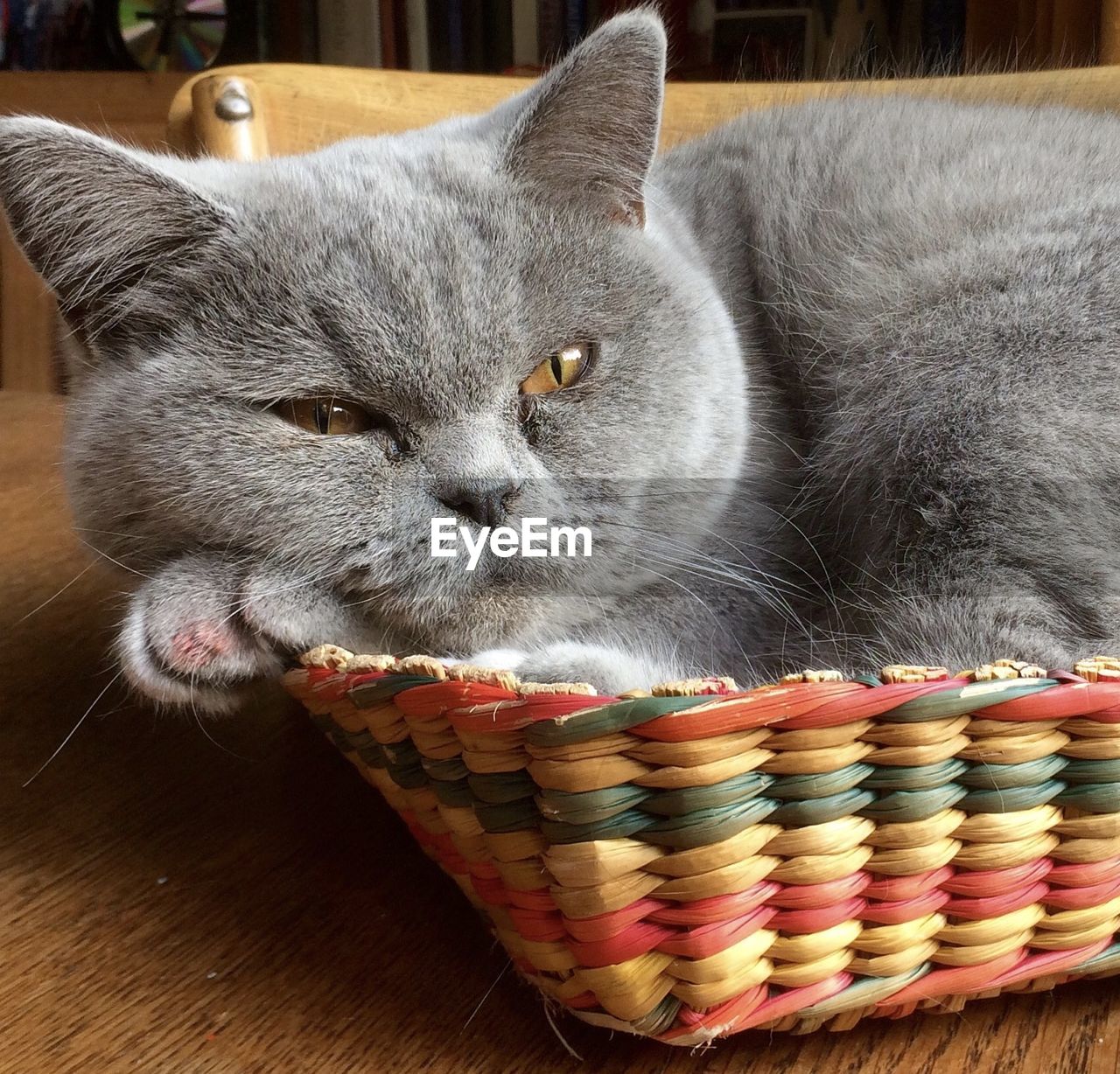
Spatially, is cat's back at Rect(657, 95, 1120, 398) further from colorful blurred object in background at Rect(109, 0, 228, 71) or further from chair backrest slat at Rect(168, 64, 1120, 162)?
colorful blurred object in background at Rect(109, 0, 228, 71)

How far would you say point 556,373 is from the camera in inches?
29.4

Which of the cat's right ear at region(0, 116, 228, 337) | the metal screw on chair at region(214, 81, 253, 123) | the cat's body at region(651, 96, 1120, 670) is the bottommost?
the cat's body at region(651, 96, 1120, 670)

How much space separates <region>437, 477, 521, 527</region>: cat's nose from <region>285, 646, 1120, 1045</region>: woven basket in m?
0.13

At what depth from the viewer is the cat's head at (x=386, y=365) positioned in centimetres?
69

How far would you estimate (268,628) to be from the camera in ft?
2.33

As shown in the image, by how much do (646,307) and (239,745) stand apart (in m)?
0.48

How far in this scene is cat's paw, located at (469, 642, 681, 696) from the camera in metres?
0.68

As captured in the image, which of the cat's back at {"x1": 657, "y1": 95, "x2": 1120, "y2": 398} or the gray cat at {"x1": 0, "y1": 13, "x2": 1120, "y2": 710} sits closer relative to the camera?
the gray cat at {"x1": 0, "y1": 13, "x2": 1120, "y2": 710}

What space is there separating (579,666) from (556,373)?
210 mm

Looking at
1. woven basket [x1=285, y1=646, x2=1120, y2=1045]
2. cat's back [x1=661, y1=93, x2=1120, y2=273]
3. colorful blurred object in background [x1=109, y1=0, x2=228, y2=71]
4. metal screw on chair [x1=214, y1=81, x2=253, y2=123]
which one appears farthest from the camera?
colorful blurred object in background [x1=109, y1=0, x2=228, y2=71]

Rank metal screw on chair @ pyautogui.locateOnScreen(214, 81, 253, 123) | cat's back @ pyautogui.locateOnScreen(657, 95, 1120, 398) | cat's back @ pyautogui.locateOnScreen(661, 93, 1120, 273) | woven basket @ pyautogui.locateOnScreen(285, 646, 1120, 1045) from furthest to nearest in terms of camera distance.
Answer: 1. metal screw on chair @ pyautogui.locateOnScreen(214, 81, 253, 123)
2. cat's back @ pyautogui.locateOnScreen(661, 93, 1120, 273)
3. cat's back @ pyautogui.locateOnScreen(657, 95, 1120, 398)
4. woven basket @ pyautogui.locateOnScreen(285, 646, 1120, 1045)

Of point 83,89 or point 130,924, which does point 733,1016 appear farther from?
point 83,89

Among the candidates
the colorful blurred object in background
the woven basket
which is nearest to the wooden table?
the woven basket

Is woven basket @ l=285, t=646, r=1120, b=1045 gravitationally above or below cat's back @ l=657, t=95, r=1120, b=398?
below
